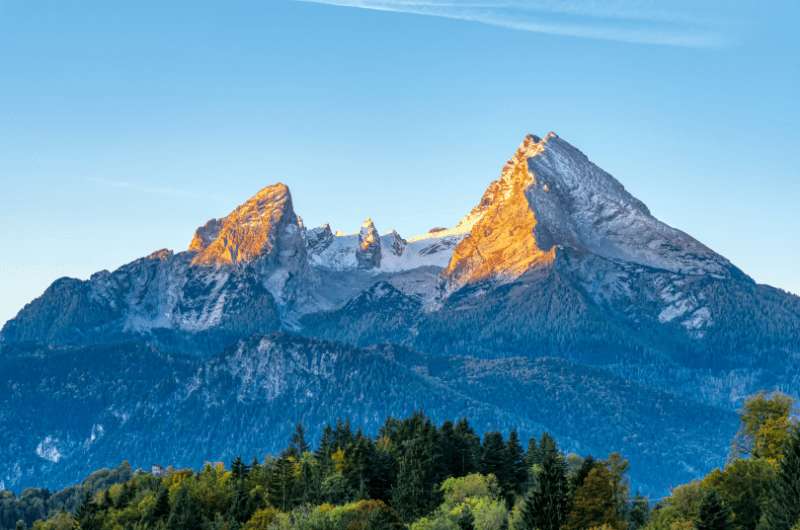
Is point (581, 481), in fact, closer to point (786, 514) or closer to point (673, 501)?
point (673, 501)

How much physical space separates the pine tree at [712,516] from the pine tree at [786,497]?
5.07m

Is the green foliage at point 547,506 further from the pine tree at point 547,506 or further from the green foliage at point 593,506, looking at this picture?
the green foliage at point 593,506

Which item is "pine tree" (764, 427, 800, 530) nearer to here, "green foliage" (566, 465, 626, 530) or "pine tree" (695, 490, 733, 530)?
"pine tree" (695, 490, 733, 530)

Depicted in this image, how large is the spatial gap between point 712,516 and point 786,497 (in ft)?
31.8

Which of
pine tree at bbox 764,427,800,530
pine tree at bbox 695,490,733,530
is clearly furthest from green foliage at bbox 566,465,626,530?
pine tree at bbox 764,427,800,530

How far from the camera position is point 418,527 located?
197500mm

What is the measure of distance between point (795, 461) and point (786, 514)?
770 cm

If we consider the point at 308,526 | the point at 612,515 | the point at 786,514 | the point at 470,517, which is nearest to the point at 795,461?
the point at 786,514

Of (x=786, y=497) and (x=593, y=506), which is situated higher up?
(x=786, y=497)

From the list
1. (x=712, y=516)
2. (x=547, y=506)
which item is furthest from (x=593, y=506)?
(x=712, y=516)

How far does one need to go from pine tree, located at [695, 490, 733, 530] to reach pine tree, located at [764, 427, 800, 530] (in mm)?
5067

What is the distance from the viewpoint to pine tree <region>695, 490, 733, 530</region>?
16488 cm

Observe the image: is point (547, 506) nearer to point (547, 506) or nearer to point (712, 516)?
point (547, 506)

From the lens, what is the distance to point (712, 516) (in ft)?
541
